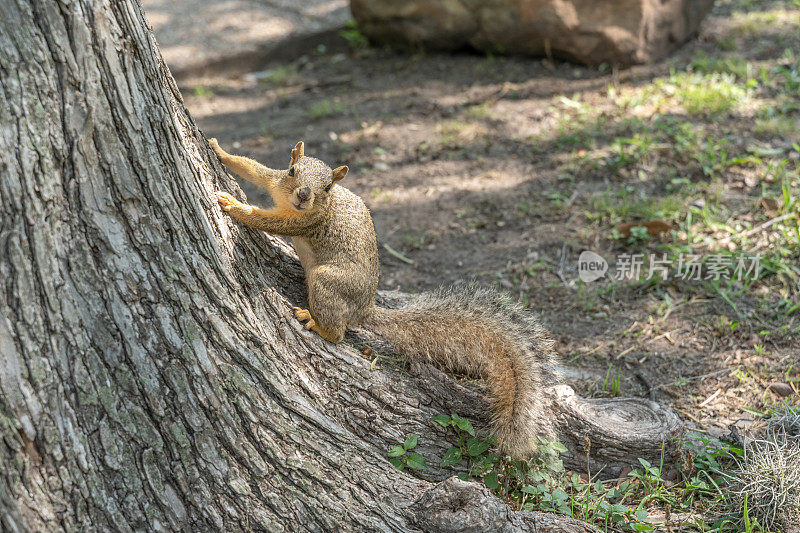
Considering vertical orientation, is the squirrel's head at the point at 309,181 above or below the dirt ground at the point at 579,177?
above

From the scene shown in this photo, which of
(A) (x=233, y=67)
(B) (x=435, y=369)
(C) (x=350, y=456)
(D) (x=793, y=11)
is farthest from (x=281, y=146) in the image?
(D) (x=793, y=11)

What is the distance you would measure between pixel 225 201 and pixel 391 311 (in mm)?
818

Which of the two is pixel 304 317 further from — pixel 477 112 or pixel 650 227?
pixel 477 112

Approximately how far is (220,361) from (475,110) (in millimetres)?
3717

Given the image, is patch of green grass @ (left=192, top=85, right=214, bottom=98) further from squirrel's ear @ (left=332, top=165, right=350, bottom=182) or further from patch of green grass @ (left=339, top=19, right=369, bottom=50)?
squirrel's ear @ (left=332, top=165, right=350, bottom=182)

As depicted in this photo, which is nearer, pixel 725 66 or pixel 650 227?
pixel 650 227

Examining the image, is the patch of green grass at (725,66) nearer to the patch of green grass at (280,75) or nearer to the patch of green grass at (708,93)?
the patch of green grass at (708,93)

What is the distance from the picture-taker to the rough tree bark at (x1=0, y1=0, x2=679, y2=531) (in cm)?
141

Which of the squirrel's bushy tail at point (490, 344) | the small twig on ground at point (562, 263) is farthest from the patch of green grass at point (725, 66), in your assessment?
the squirrel's bushy tail at point (490, 344)

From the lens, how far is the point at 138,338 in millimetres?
1599

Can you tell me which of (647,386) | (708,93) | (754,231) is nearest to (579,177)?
(754,231)

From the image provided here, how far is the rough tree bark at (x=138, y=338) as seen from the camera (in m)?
1.41

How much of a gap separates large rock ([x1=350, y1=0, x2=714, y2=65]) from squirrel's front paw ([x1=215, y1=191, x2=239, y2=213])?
4.27 meters

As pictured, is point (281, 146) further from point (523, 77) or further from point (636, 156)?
point (636, 156)
